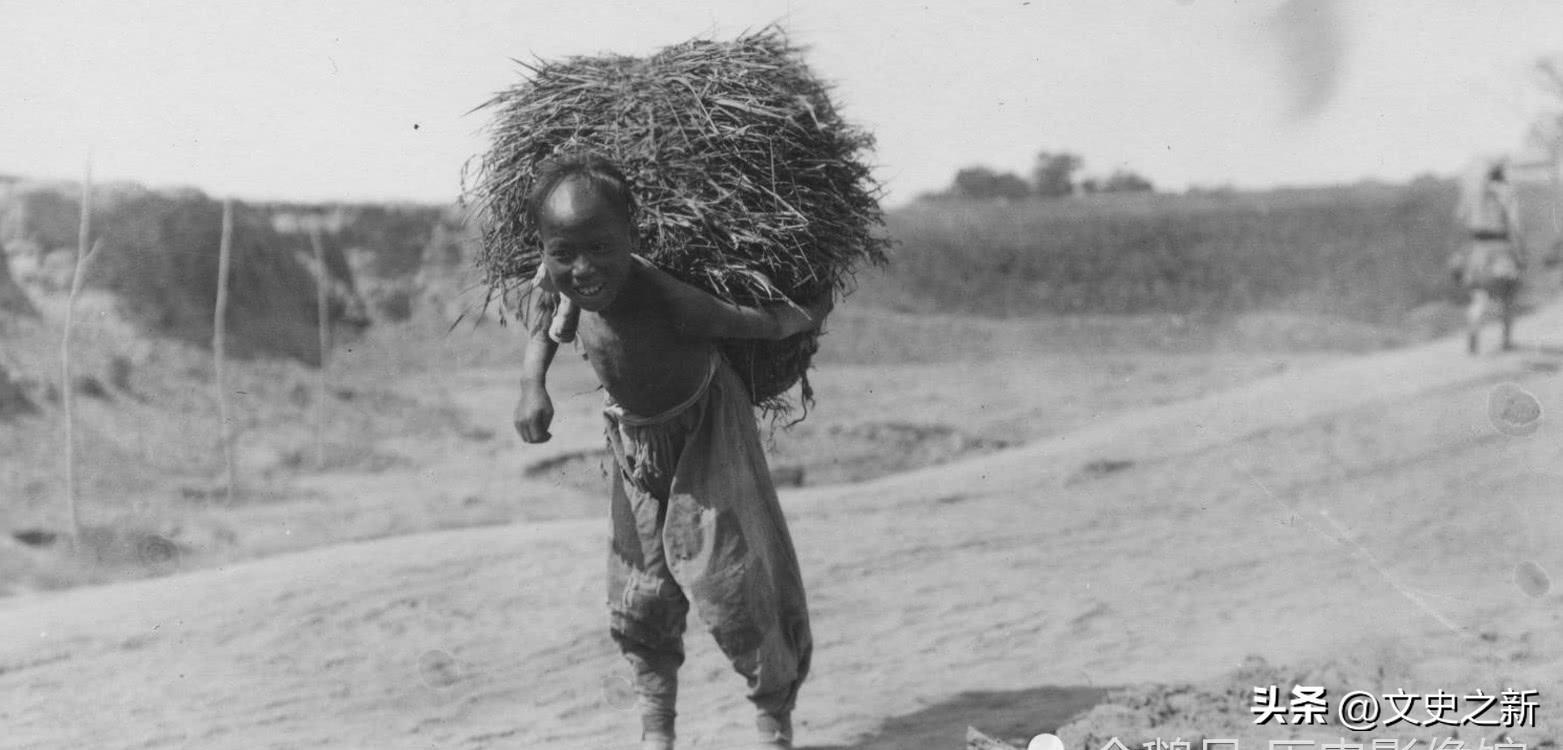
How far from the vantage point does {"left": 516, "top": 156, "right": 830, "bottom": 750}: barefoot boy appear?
13.0ft

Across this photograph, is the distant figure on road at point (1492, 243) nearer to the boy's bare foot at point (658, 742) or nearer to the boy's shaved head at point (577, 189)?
the boy's bare foot at point (658, 742)

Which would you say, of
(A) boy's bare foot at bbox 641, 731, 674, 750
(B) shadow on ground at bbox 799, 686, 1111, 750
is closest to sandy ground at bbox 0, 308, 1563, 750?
(B) shadow on ground at bbox 799, 686, 1111, 750

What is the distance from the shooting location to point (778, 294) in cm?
437

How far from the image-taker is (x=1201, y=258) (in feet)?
76.8

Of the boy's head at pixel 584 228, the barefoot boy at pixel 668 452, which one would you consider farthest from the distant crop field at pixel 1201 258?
the boy's head at pixel 584 228

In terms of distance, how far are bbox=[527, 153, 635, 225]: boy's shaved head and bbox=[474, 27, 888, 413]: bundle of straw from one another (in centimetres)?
27

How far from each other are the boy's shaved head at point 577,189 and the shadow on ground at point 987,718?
2.01 metres

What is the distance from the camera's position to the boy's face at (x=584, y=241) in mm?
3893

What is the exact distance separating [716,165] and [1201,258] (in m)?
20.2

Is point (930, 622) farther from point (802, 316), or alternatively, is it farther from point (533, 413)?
point (533, 413)

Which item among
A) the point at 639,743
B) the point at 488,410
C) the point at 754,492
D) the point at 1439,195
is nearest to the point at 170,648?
the point at 639,743

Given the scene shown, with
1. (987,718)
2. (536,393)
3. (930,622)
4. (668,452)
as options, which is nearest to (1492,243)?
(930,622)

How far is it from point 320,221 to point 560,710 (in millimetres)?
19601

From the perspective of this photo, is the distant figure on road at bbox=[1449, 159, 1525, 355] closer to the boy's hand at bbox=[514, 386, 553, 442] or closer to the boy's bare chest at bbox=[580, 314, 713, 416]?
the boy's bare chest at bbox=[580, 314, 713, 416]
